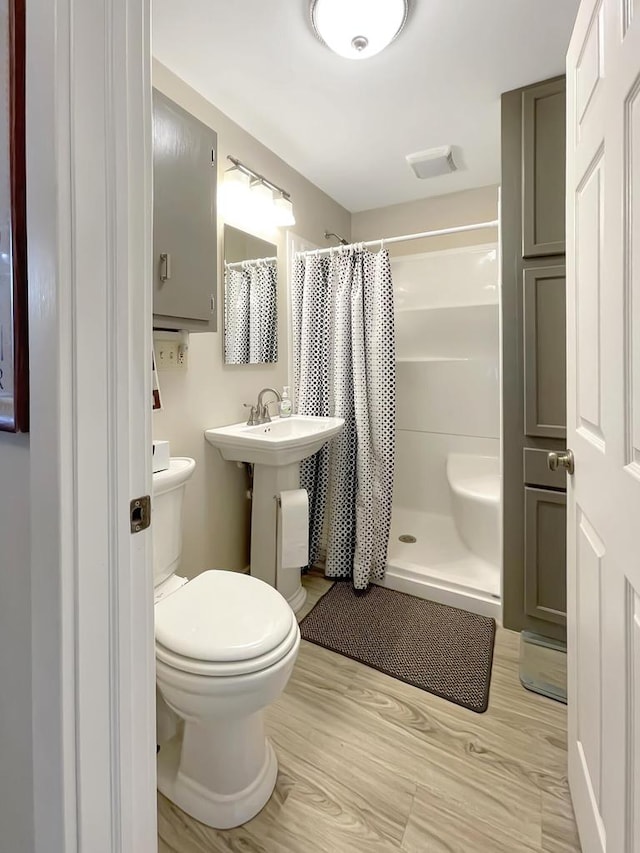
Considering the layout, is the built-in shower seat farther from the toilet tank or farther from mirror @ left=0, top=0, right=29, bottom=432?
mirror @ left=0, top=0, right=29, bottom=432

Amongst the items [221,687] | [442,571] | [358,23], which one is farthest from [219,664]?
[358,23]

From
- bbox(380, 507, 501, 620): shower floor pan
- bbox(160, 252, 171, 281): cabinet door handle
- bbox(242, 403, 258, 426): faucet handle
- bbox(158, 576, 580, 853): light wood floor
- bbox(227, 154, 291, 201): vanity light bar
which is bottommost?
bbox(158, 576, 580, 853): light wood floor

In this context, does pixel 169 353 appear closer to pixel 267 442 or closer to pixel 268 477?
pixel 267 442

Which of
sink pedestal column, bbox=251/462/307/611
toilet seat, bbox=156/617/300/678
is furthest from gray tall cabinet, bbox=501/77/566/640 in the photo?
toilet seat, bbox=156/617/300/678

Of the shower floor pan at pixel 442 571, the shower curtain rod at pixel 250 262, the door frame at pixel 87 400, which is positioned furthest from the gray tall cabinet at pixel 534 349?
the door frame at pixel 87 400

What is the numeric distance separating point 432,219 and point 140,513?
283cm

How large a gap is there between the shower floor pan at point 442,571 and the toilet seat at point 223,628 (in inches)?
44.1

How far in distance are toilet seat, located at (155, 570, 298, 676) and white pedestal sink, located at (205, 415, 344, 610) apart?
634 millimetres

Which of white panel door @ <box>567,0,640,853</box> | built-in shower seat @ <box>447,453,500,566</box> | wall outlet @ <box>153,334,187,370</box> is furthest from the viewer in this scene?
built-in shower seat @ <box>447,453,500,566</box>

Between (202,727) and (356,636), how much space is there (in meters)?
0.86

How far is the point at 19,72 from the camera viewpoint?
1.88ft

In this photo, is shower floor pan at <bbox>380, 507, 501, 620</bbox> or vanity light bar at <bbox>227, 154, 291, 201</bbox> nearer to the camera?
vanity light bar at <bbox>227, 154, 291, 201</bbox>

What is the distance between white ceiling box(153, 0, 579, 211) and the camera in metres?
1.36

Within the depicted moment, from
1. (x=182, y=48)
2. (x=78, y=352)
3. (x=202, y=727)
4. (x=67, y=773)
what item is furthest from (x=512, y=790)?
(x=182, y=48)
